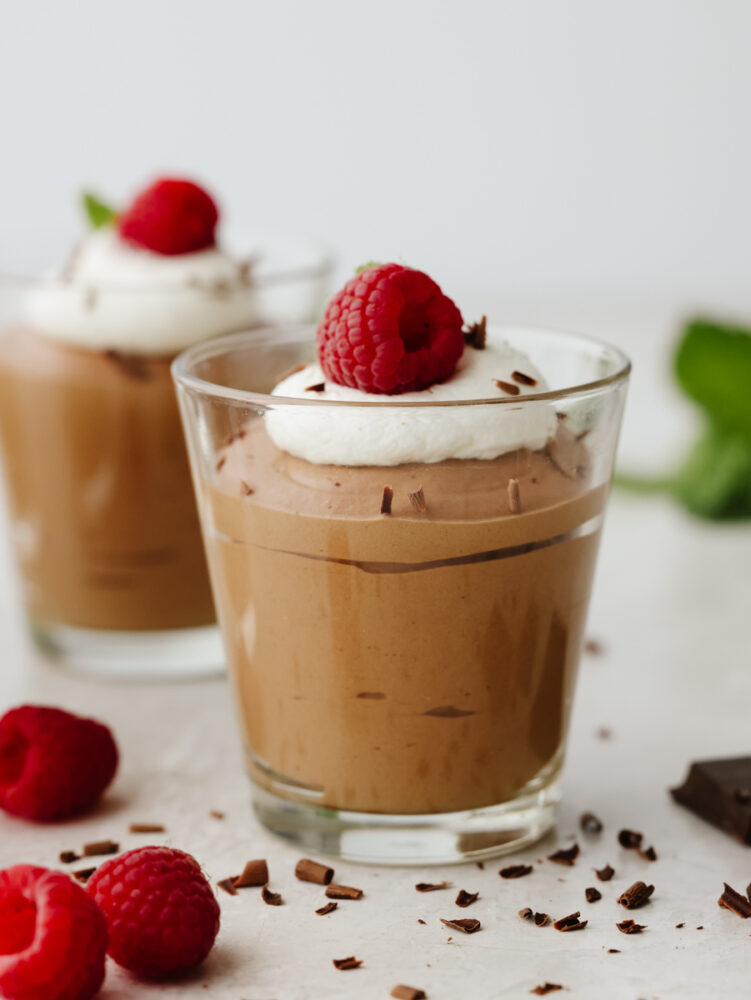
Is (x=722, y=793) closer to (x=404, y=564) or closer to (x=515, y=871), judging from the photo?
(x=515, y=871)

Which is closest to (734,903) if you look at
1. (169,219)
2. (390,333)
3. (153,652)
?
(390,333)

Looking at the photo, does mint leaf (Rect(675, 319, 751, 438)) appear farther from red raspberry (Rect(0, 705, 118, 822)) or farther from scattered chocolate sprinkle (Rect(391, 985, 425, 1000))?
scattered chocolate sprinkle (Rect(391, 985, 425, 1000))

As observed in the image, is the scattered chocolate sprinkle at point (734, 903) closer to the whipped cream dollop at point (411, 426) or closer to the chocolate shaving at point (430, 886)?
the chocolate shaving at point (430, 886)

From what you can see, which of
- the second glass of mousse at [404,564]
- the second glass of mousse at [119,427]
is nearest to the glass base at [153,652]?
the second glass of mousse at [119,427]

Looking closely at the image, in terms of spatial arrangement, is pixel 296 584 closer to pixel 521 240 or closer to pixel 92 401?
pixel 92 401

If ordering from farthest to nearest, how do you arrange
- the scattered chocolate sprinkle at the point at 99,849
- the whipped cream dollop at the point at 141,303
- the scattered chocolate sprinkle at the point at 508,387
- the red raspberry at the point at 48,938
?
the whipped cream dollop at the point at 141,303
the scattered chocolate sprinkle at the point at 99,849
the scattered chocolate sprinkle at the point at 508,387
the red raspberry at the point at 48,938

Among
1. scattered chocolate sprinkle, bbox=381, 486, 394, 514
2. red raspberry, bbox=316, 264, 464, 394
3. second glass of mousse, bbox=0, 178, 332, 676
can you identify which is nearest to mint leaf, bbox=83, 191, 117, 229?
second glass of mousse, bbox=0, 178, 332, 676
